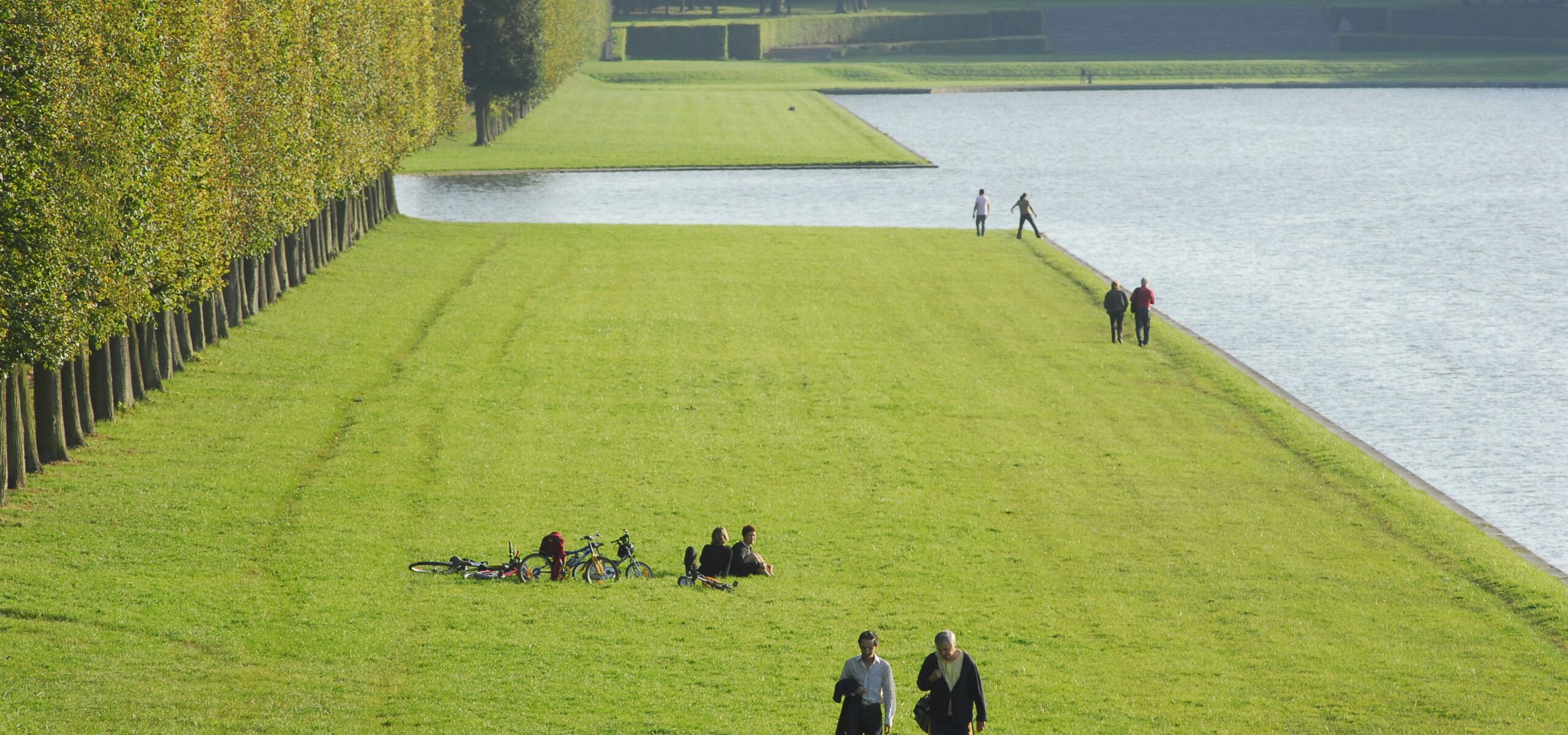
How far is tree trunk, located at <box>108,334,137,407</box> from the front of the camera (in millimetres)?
33875

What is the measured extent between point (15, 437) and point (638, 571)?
11953 millimetres

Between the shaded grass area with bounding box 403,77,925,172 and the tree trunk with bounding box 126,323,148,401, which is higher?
the shaded grass area with bounding box 403,77,925,172

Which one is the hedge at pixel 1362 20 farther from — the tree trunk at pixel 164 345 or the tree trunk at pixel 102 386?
the tree trunk at pixel 102 386

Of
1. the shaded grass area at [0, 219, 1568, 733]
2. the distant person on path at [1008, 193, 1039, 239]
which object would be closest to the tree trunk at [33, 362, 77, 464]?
the shaded grass area at [0, 219, 1568, 733]

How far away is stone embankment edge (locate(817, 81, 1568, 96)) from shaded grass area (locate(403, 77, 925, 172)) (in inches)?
603

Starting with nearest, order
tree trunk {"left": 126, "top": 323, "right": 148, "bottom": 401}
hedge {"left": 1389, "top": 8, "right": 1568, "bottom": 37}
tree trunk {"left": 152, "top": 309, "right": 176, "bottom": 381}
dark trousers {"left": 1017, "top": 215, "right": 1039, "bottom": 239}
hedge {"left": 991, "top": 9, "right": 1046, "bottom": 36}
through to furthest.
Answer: tree trunk {"left": 126, "top": 323, "right": 148, "bottom": 401}
tree trunk {"left": 152, "top": 309, "right": 176, "bottom": 381}
dark trousers {"left": 1017, "top": 215, "right": 1039, "bottom": 239}
hedge {"left": 1389, "top": 8, "right": 1568, "bottom": 37}
hedge {"left": 991, "top": 9, "right": 1046, "bottom": 36}

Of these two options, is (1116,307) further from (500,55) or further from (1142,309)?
(500,55)

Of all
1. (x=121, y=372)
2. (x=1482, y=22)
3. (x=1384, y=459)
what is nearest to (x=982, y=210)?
(x=1384, y=459)

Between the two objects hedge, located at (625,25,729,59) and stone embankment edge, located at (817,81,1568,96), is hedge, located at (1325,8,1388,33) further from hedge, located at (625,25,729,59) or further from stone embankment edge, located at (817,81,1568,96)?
hedge, located at (625,25,729,59)

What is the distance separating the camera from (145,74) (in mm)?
31109

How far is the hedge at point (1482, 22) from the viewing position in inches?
6663

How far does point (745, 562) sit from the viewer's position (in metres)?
24.5

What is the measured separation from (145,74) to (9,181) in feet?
17.4

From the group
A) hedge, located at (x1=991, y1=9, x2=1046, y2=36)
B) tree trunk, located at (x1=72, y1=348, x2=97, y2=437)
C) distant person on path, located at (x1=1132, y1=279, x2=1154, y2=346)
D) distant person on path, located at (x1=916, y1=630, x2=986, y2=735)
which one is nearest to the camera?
distant person on path, located at (x1=916, y1=630, x2=986, y2=735)
